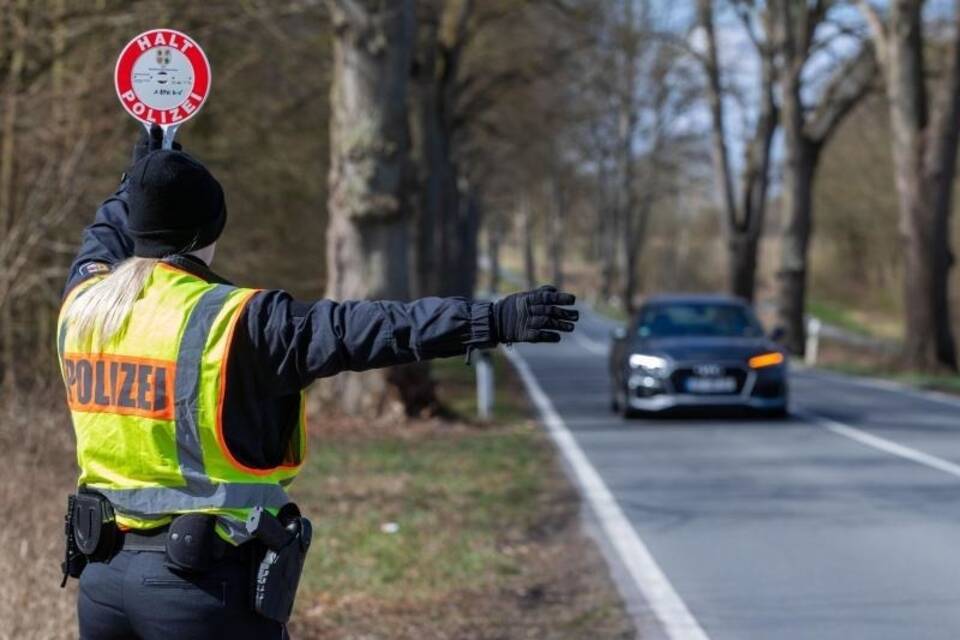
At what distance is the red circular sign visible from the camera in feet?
15.6

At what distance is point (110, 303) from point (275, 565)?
2.31 ft

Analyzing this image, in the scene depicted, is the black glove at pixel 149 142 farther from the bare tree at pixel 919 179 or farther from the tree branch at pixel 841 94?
the tree branch at pixel 841 94

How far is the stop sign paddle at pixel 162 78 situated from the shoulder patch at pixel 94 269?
3.40 feet

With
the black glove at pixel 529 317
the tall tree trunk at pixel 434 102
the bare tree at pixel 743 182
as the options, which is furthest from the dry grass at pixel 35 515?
the bare tree at pixel 743 182

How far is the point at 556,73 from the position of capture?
104 ft

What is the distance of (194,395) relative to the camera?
3293 mm

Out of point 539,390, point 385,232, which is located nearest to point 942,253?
point 539,390

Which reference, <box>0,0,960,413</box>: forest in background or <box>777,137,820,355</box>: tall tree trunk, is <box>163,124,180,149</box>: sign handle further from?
<box>777,137,820,355</box>: tall tree trunk

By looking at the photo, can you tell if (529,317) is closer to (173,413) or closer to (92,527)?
(173,413)

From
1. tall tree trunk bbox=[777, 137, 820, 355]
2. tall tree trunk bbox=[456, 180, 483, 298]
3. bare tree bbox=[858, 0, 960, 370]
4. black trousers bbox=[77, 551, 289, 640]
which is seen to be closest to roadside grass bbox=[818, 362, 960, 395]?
bare tree bbox=[858, 0, 960, 370]

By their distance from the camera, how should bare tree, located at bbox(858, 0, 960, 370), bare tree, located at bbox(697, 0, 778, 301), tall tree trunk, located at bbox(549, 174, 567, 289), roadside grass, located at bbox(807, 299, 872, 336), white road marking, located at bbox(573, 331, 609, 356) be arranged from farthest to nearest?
tall tree trunk, located at bbox(549, 174, 567, 289) → roadside grass, located at bbox(807, 299, 872, 336) → white road marking, located at bbox(573, 331, 609, 356) → bare tree, located at bbox(697, 0, 778, 301) → bare tree, located at bbox(858, 0, 960, 370)

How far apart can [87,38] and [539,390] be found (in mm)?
9868

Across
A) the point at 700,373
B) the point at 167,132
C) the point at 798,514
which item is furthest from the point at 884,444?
the point at 167,132

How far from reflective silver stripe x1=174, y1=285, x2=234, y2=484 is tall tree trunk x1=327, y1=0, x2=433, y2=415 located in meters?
12.3
